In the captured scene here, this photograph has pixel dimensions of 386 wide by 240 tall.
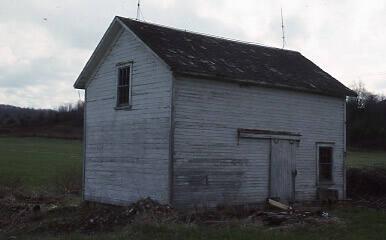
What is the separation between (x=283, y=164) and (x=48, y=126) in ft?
298

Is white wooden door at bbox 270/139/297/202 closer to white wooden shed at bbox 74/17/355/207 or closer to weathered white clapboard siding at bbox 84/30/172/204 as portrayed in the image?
white wooden shed at bbox 74/17/355/207

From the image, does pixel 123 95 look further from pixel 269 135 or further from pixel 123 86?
pixel 269 135

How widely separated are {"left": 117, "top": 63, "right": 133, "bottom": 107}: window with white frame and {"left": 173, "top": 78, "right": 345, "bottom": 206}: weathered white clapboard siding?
268cm

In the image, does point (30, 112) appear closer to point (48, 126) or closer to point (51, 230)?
point (48, 126)

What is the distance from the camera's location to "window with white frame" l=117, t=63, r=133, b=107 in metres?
19.3

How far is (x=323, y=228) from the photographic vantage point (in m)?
14.2

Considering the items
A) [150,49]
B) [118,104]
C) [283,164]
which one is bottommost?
[283,164]

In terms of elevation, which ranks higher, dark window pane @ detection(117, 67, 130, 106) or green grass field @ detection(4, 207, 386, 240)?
dark window pane @ detection(117, 67, 130, 106)

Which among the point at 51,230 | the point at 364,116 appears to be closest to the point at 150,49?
the point at 51,230

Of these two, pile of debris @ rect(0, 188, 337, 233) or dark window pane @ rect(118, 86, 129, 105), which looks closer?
pile of debris @ rect(0, 188, 337, 233)

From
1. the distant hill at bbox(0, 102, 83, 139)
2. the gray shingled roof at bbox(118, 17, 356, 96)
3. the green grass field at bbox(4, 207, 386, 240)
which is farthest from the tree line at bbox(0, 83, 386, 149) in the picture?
the green grass field at bbox(4, 207, 386, 240)

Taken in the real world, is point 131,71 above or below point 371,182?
above

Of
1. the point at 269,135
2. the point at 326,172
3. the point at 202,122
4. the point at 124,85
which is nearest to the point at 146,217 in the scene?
the point at 202,122

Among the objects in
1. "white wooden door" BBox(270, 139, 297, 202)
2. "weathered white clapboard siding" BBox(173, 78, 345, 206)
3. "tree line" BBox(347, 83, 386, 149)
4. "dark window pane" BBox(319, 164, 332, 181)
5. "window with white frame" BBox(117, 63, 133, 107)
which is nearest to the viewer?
"weathered white clapboard siding" BBox(173, 78, 345, 206)
